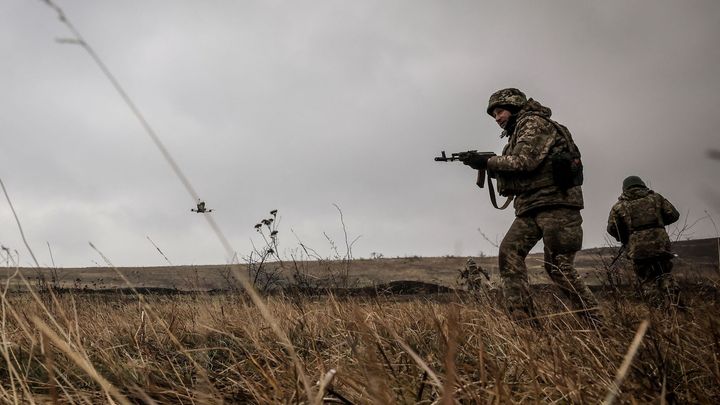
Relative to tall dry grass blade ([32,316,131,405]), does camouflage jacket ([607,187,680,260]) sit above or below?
above

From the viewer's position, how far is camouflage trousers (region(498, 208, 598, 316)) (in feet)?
12.3

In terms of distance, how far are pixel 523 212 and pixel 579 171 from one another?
0.54 metres

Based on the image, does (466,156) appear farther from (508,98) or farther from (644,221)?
(644,221)

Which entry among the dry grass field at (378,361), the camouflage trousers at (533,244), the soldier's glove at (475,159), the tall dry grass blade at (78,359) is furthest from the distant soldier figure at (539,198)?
the tall dry grass blade at (78,359)

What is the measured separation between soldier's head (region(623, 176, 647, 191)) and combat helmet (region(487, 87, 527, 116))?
3189mm

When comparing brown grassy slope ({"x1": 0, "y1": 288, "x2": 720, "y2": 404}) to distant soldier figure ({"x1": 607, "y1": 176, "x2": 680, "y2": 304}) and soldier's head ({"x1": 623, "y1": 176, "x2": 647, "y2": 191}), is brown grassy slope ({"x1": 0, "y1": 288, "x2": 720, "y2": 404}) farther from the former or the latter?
soldier's head ({"x1": 623, "y1": 176, "x2": 647, "y2": 191})

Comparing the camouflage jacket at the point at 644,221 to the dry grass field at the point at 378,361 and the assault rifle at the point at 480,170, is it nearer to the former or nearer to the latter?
the assault rifle at the point at 480,170

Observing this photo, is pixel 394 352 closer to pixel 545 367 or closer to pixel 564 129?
pixel 545 367

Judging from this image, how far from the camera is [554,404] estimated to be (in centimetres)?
123

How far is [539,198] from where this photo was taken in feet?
12.8

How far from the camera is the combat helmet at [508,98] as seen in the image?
14.0ft

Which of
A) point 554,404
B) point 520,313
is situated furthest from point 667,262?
point 554,404

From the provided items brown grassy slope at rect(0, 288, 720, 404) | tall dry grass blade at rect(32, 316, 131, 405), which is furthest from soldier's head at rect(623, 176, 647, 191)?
tall dry grass blade at rect(32, 316, 131, 405)

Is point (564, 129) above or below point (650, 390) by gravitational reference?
above
